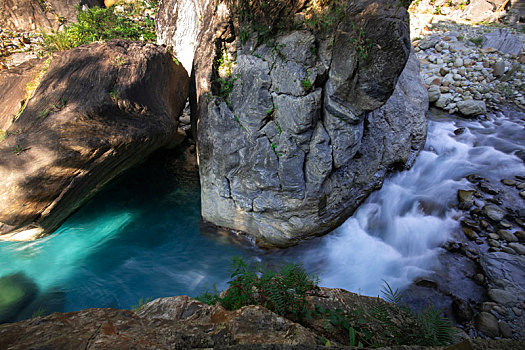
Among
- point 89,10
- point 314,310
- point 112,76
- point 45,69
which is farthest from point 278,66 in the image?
point 89,10

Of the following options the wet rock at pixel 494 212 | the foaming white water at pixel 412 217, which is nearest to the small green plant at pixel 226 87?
the foaming white water at pixel 412 217

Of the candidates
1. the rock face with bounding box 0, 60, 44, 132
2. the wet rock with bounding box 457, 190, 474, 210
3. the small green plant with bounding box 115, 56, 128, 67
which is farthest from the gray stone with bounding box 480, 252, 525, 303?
the rock face with bounding box 0, 60, 44, 132

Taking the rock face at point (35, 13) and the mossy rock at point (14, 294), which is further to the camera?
the rock face at point (35, 13)

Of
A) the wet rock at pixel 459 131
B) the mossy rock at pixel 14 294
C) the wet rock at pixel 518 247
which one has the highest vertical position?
the wet rock at pixel 459 131

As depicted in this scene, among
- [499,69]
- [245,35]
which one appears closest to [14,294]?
[245,35]

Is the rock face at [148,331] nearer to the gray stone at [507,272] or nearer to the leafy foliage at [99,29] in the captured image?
the gray stone at [507,272]

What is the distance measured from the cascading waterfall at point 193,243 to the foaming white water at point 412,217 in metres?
0.02

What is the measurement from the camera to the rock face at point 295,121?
12.2ft

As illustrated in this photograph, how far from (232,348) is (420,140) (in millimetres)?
7168

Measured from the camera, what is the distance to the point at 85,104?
4043mm

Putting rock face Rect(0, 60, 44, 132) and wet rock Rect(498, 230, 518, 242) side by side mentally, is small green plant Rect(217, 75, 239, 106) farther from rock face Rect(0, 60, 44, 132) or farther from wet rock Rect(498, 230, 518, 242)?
wet rock Rect(498, 230, 518, 242)

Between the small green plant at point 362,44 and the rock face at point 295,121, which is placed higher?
the small green plant at point 362,44

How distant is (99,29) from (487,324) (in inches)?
442

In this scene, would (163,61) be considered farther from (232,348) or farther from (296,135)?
(232,348)
